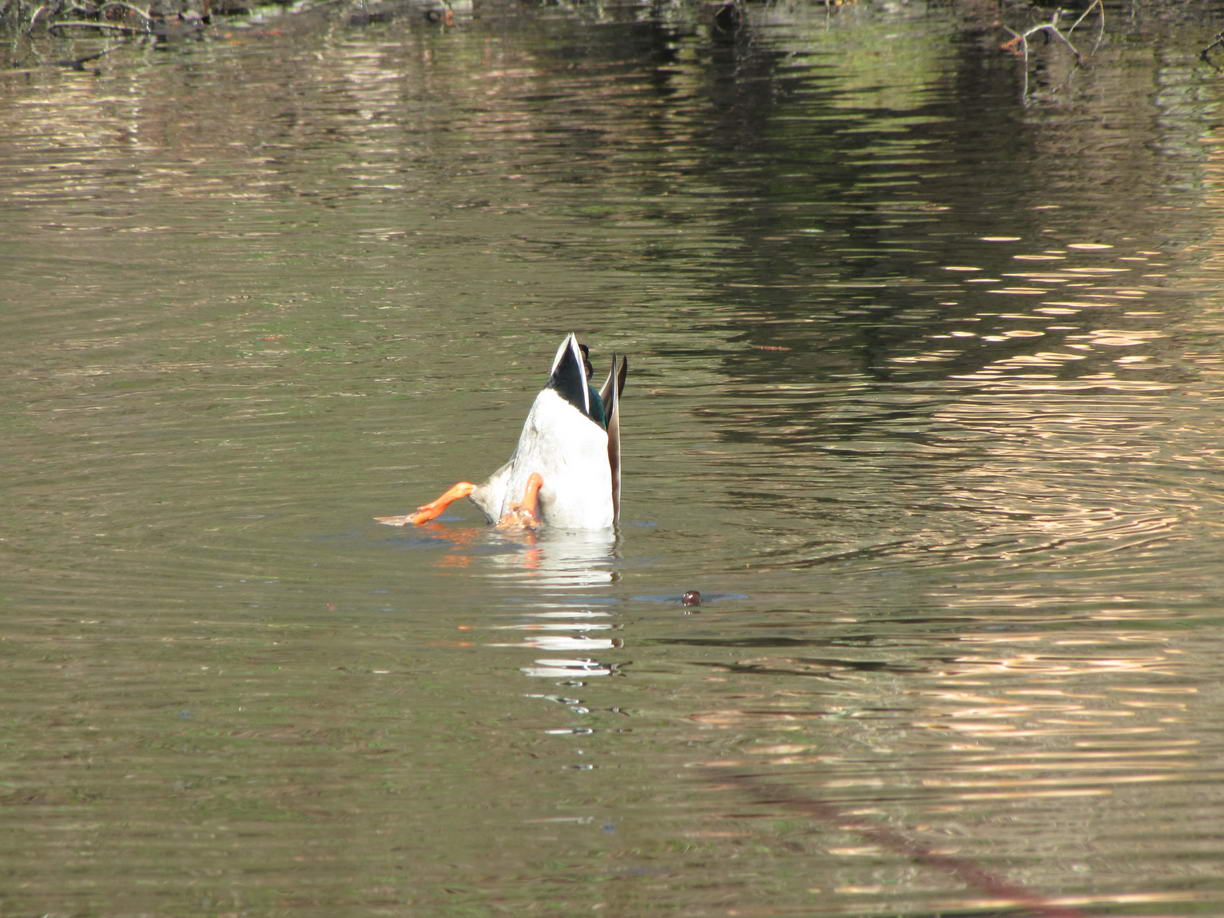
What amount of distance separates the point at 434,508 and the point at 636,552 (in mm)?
867

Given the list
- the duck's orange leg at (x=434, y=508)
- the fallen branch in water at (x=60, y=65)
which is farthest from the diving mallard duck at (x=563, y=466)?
the fallen branch in water at (x=60, y=65)

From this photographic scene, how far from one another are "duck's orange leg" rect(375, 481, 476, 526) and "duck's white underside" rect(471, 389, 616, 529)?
0.69 feet

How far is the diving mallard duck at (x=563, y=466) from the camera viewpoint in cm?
665

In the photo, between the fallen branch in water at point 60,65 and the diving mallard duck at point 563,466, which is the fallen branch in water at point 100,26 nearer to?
the fallen branch in water at point 60,65

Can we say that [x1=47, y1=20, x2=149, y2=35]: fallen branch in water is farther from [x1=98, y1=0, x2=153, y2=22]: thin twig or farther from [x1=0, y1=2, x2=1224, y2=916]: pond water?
[x1=0, y1=2, x2=1224, y2=916]: pond water

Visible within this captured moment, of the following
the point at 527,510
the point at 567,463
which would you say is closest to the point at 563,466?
the point at 567,463

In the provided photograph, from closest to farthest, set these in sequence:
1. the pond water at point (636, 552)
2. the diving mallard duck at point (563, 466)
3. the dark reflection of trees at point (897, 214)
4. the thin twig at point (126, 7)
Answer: the pond water at point (636, 552) < the diving mallard duck at point (563, 466) < the dark reflection of trees at point (897, 214) < the thin twig at point (126, 7)

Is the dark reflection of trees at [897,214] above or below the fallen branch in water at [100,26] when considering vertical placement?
below

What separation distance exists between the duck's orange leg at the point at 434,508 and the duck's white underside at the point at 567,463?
0.21 m

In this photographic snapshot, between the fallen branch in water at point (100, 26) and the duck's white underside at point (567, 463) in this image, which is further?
the fallen branch in water at point (100, 26)

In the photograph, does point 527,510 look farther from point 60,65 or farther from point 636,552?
point 60,65

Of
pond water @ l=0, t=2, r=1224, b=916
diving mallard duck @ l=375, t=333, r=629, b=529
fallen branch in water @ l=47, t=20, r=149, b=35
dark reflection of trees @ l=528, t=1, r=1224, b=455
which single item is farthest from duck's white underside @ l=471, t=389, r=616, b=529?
fallen branch in water @ l=47, t=20, r=149, b=35

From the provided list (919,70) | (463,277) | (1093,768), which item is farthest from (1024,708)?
(919,70)

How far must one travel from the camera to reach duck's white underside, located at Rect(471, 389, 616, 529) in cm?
665
